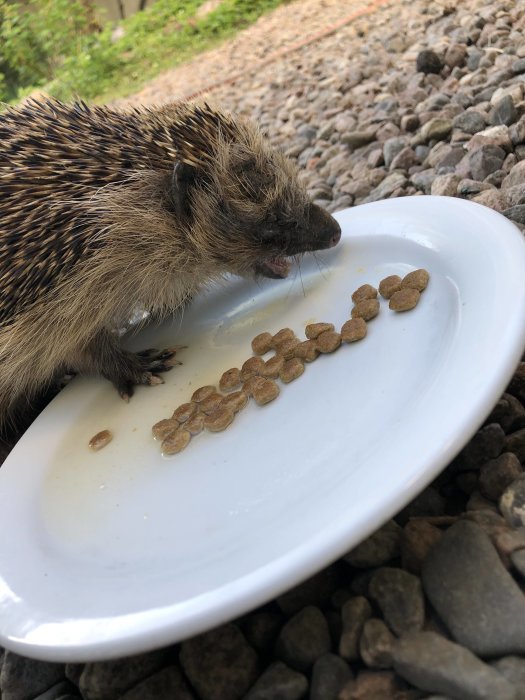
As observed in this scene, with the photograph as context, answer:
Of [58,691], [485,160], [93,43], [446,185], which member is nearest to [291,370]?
[58,691]

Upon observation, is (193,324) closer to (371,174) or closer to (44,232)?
(44,232)

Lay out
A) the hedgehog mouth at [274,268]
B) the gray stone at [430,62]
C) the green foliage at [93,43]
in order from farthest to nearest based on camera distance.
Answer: the green foliage at [93,43], the gray stone at [430,62], the hedgehog mouth at [274,268]

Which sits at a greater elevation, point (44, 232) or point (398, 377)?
point (44, 232)

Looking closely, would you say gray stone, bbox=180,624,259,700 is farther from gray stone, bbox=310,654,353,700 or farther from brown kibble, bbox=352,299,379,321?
brown kibble, bbox=352,299,379,321

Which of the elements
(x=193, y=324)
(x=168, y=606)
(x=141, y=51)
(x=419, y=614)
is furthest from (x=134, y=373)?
(x=141, y=51)

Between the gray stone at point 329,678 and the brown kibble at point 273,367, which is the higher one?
the brown kibble at point 273,367

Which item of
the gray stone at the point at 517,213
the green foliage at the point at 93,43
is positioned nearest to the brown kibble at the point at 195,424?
the gray stone at the point at 517,213

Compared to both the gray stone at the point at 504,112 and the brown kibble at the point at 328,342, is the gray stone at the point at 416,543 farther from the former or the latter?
the gray stone at the point at 504,112
